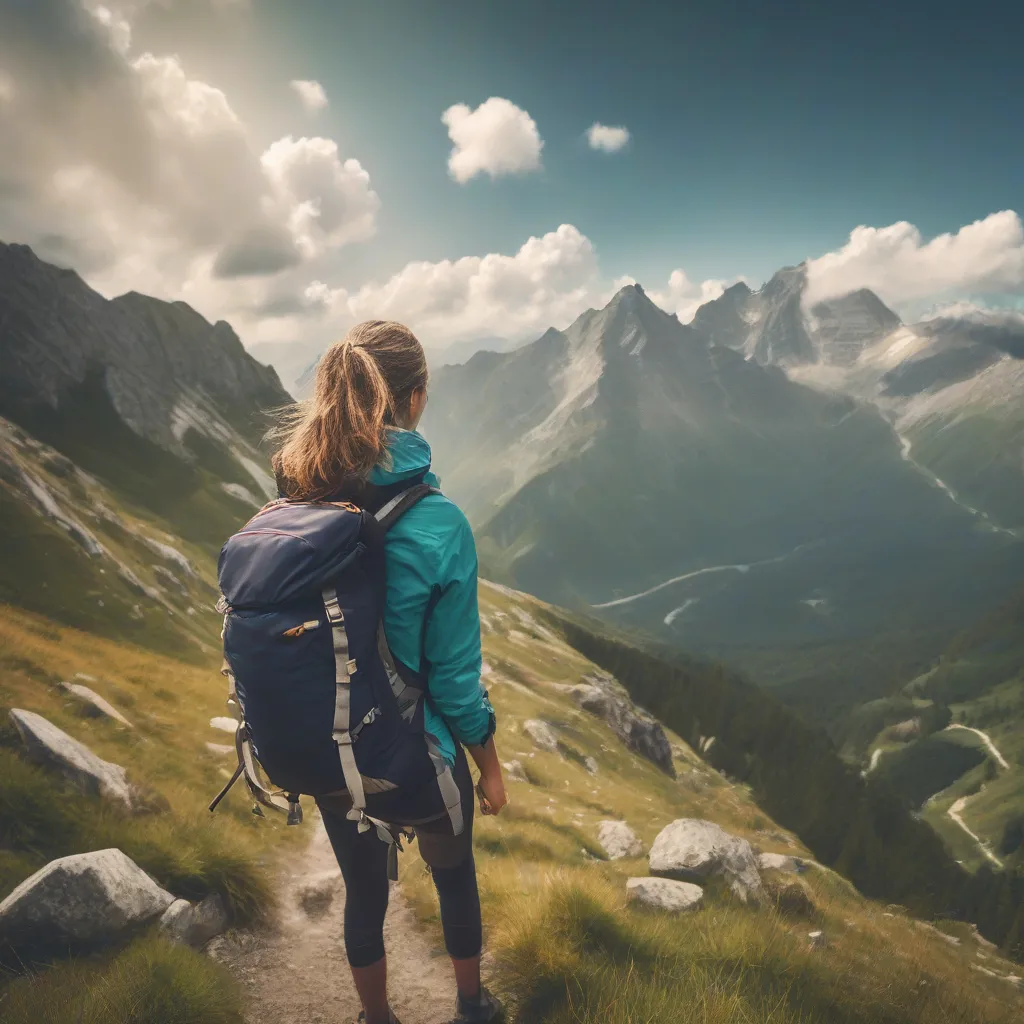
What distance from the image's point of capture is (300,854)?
11.7m

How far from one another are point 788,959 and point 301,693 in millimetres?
6285

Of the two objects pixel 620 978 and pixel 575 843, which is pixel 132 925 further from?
pixel 575 843

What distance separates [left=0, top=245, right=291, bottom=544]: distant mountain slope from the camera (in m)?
66.9

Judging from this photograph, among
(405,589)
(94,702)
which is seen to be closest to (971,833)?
(94,702)

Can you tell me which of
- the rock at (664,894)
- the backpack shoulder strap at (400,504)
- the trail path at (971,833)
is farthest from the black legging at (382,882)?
the trail path at (971,833)

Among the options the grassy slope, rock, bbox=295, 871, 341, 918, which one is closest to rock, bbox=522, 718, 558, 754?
the grassy slope

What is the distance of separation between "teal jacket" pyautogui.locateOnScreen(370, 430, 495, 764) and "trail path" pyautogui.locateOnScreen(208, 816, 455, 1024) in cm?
367

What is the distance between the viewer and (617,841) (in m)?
20.5

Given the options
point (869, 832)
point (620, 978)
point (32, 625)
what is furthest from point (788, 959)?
point (869, 832)

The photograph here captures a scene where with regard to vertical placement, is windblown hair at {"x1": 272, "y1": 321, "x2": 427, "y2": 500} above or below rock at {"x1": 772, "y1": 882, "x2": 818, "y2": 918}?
above

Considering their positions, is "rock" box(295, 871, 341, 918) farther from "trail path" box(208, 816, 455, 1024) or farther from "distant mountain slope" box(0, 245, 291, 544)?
"distant mountain slope" box(0, 245, 291, 544)

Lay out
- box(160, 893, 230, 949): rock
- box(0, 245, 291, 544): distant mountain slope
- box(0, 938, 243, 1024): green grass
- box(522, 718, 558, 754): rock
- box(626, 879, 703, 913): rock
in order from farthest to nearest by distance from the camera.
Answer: box(0, 245, 291, 544): distant mountain slope, box(522, 718, 558, 754): rock, box(626, 879, 703, 913): rock, box(160, 893, 230, 949): rock, box(0, 938, 243, 1024): green grass

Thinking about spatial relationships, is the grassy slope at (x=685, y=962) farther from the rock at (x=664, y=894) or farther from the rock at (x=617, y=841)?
the rock at (x=617, y=841)

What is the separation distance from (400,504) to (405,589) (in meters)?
0.62
